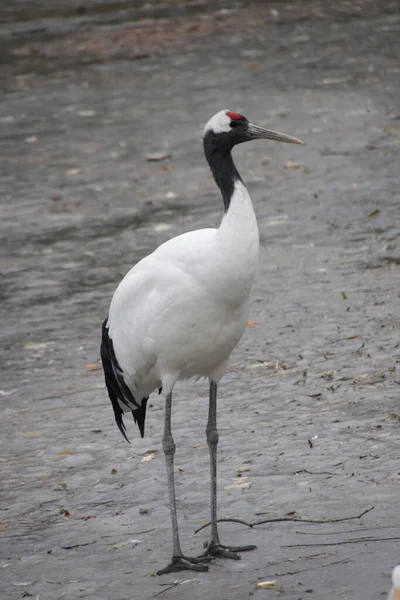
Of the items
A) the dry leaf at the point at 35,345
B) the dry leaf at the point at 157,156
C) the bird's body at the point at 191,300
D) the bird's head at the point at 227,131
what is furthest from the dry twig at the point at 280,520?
the dry leaf at the point at 157,156

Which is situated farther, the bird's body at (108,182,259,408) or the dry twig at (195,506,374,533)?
the dry twig at (195,506,374,533)

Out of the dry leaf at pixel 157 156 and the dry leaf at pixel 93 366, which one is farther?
the dry leaf at pixel 157 156

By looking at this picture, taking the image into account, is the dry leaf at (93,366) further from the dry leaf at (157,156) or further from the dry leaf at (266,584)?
the dry leaf at (157,156)

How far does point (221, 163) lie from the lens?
5.72 metres

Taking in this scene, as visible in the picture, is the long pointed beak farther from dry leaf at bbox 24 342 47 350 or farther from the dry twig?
dry leaf at bbox 24 342 47 350

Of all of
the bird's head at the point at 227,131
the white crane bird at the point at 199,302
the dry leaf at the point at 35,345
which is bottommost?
the dry leaf at the point at 35,345

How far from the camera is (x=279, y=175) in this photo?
12.0m

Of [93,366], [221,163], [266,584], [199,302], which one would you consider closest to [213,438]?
[199,302]

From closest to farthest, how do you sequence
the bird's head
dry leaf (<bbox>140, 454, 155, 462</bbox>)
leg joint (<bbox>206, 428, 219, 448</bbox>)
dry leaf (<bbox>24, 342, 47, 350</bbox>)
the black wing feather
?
the bird's head < leg joint (<bbox>206, 428, 219, 448</bbox>) < the black wing feather < dry leaf (<bbox>140, 454, 155, 462</bbox>) < dry leaf (<bbox>24, 342, 47, 350</bbox>)

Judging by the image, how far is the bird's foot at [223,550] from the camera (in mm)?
5516

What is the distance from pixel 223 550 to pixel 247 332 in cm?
317

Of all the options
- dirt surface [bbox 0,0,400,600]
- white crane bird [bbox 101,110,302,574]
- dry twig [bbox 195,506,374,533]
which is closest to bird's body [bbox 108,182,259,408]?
white crane bird [bbox 101,110,302,574]

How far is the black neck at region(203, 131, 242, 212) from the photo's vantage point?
5621 mm

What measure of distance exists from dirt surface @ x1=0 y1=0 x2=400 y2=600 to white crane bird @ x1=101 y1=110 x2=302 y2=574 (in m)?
0.49
